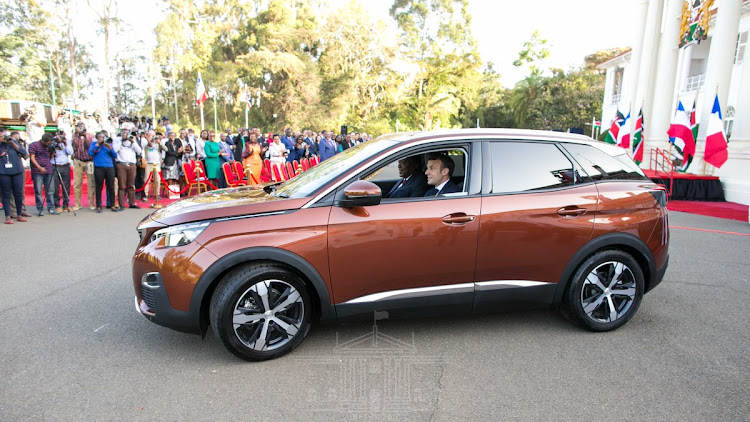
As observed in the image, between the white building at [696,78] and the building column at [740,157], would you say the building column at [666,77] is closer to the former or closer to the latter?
the white building at [696,78]

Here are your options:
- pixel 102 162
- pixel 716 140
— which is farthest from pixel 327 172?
pixel 716 140

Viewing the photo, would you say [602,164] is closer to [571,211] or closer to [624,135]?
[571,211]

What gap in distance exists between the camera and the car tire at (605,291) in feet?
12.1

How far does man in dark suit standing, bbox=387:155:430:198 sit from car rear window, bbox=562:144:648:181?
1250 mm

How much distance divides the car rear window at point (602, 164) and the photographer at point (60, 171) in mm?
10458

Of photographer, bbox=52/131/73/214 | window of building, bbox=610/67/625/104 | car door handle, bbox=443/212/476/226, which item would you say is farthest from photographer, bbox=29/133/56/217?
window of building, bbox=610/67/625/104

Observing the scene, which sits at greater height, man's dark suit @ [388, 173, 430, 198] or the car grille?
man's dark suit @ [388, 173, 430, 198]

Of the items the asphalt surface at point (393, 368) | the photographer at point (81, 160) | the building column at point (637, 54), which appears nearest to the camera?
the asphalt surface at point (393, 368)

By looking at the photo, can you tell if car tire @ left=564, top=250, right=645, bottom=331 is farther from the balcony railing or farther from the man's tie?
the balcony railing

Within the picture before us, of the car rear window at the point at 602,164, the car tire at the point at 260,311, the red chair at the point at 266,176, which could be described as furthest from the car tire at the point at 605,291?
the red chair at the point at 266,176

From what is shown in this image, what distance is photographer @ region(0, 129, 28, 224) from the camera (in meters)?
8.38

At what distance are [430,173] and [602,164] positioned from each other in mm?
1528

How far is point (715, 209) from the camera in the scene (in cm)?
1111

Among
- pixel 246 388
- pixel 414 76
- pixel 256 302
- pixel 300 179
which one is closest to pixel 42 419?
pixel 246 388
